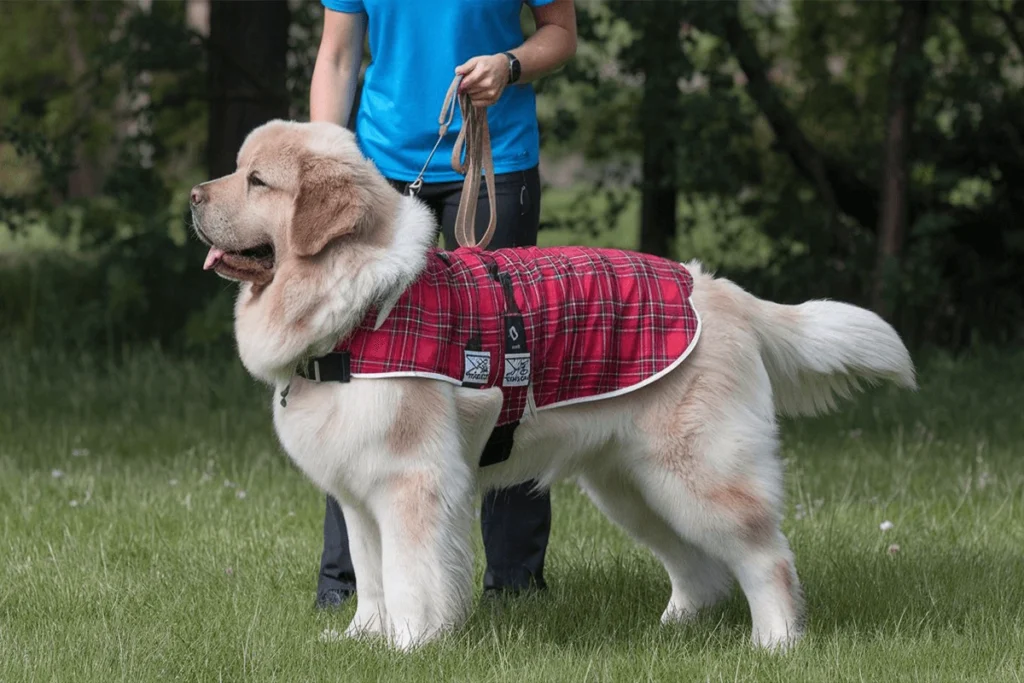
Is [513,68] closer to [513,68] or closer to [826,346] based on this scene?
[513,68]

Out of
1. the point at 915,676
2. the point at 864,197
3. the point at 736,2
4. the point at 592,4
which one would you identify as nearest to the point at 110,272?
the point at 592,4

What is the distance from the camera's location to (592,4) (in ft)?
30.8

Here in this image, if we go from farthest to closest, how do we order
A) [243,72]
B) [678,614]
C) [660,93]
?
[243,72] < [660,93] < [678,614]

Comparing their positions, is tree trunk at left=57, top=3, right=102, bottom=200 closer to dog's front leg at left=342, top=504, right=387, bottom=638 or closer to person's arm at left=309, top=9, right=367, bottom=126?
person's arm at left=309, top=9, right=367, bottom=126

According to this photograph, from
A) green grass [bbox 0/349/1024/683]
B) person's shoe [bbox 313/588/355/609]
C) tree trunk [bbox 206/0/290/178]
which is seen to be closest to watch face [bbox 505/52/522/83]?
green grass [bbox 0/349/1024/683]

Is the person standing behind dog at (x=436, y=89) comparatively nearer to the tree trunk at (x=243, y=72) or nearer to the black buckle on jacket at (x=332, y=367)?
the black buckle on jacket at (x=332, y=367)

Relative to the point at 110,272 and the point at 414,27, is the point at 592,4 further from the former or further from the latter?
Result: the point at 414,27

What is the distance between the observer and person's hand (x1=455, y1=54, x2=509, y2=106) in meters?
4.06

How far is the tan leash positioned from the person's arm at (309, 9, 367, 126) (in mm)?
402

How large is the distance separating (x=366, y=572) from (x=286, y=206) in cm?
116

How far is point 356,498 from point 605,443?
2.55 feet

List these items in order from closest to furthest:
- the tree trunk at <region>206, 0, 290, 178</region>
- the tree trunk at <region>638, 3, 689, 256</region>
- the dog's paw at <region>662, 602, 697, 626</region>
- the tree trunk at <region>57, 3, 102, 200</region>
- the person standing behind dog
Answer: the person standing behind dog
the dog's paw at <region>662, 602, 697, 626</region>
the tree trunk at <region>638, 3, 689, 256</region>
the tree trunk at <region>206, 0, 290, 178</region>
the tree trunk at <region>57, 3, 102, 200</region>

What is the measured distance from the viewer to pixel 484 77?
13.3 ft

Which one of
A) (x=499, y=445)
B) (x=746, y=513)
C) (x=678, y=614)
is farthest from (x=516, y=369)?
(x=678, y=614)
